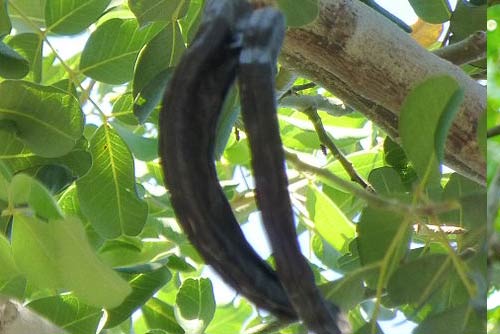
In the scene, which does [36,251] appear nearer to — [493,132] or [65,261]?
[65,261]

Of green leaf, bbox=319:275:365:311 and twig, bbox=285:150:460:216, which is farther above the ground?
twig, bbox=285:150:460:216

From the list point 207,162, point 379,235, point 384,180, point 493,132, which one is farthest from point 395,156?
point 207,162

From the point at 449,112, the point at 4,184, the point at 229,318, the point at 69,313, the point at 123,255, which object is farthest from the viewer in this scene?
the point at 229,318

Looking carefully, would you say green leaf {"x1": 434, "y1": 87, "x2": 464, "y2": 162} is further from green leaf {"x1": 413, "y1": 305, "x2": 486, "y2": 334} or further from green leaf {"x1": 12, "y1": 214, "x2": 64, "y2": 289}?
green leaf {"x1": 12, "y1": 214, "x2": 64, "y2": 289}

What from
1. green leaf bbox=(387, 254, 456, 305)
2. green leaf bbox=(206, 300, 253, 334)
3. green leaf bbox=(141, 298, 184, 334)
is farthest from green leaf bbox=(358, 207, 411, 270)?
green leaf bbox=(206, 300, 253, 334)

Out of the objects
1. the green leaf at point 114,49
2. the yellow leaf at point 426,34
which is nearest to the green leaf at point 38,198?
the green leaf at point 114,49

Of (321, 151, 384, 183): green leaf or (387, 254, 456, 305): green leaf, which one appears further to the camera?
(321, 151, 384, 183): green leaf

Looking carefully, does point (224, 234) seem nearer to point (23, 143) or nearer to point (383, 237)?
point (383, 237)
